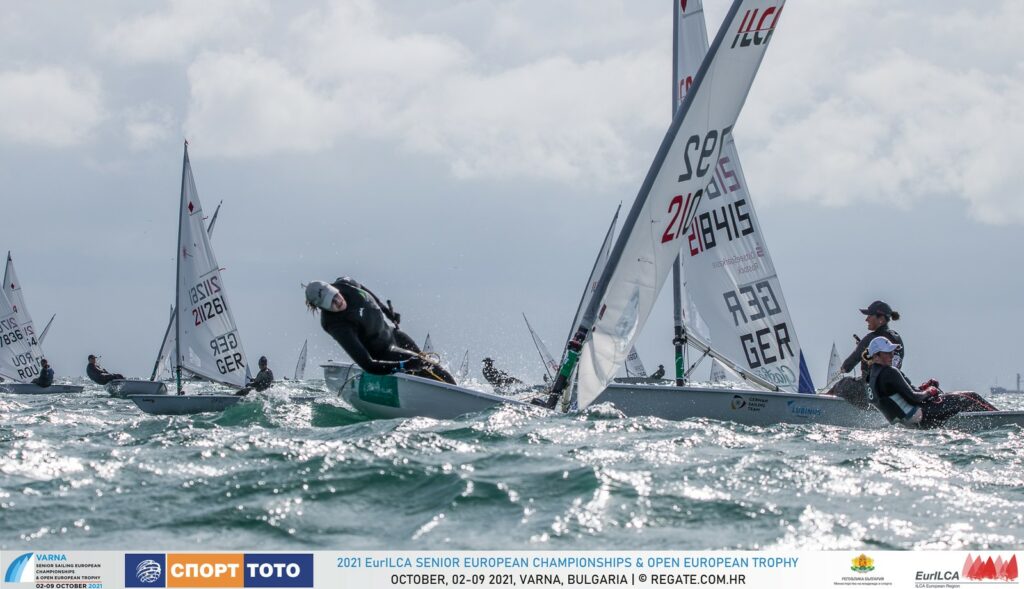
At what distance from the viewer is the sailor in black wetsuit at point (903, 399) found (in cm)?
1127

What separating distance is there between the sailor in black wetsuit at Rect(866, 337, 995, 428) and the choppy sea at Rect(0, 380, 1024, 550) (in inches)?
62.8

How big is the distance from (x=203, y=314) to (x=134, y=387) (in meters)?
3.59

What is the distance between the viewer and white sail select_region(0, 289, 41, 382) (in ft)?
119

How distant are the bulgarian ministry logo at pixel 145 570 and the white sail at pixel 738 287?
10.6m

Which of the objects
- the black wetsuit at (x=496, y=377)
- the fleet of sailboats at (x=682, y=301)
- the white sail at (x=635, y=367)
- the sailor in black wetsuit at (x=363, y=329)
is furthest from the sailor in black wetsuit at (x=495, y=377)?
the white sail at (x=635, y=367)

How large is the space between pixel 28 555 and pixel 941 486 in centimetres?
544

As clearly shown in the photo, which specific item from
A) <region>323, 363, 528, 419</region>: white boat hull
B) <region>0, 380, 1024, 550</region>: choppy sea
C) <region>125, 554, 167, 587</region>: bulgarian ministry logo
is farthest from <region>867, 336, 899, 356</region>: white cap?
<region>125, 554, 167, 587</region>: bulgarian ministry logo

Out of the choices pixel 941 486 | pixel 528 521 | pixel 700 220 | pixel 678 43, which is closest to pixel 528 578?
pixel 528 521

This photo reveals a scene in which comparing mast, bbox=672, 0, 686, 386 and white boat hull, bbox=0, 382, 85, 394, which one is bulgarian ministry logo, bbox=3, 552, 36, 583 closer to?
mast, bbox=672, 0, 686, 386

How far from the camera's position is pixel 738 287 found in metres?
14.7

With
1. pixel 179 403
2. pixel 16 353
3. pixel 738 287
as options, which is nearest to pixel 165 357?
pixel 16 353

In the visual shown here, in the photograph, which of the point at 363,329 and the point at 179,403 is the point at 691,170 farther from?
the point at 179,403

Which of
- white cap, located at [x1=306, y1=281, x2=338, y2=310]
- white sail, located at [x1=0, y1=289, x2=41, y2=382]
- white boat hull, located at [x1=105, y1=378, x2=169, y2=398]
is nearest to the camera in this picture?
white cap, located at [x1=306, y1=281, x2=338, y2=310]

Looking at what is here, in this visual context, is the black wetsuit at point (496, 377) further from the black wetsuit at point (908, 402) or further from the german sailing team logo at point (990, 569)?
the german sailing team logo at point (990, 569)
